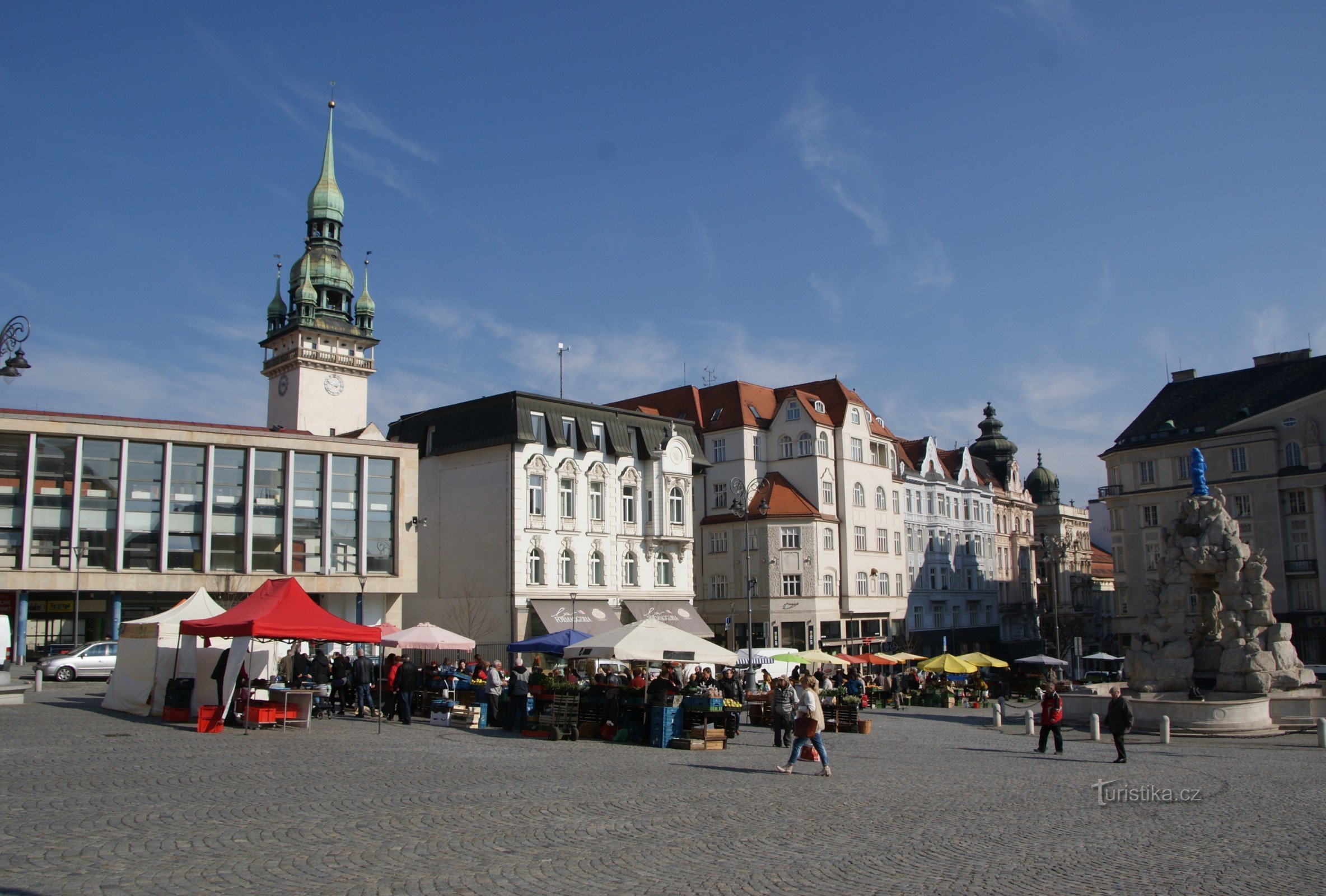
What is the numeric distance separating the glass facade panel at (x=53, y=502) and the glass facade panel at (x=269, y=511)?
275 inches

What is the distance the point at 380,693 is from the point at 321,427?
89856 mm

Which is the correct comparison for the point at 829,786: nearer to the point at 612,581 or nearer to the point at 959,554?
the point at 612,581

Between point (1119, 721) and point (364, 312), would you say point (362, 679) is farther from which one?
point (364, 312)

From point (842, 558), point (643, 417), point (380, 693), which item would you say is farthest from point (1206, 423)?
point (380, 693)

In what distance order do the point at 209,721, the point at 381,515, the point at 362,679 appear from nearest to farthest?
1. the point at 209,721
2. the point at 362,679
3. the point at 381,515

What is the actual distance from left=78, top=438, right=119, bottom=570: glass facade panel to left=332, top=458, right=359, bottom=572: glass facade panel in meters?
8.75

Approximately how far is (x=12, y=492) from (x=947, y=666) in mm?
36152

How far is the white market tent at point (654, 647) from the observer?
24.1 m

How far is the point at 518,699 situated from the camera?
75.9ft

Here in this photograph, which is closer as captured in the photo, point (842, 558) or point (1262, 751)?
point (1262, 751)

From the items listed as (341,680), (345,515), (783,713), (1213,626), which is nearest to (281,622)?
(341,680)

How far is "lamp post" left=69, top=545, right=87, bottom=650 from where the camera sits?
41.1 metres

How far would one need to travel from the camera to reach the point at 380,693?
21766 mm

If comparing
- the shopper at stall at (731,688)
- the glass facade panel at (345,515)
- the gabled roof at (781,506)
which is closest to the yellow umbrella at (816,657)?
the shopper at stall at (731,688)
